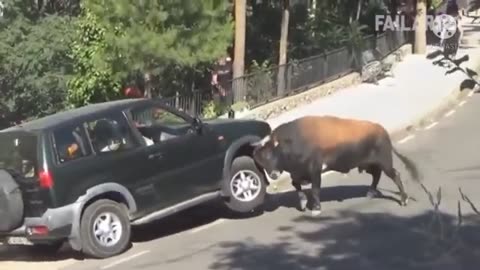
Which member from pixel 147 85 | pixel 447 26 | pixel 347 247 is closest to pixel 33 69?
pixel 147 85

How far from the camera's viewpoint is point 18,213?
1036 centimetres

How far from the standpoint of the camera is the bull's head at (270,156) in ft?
39.3


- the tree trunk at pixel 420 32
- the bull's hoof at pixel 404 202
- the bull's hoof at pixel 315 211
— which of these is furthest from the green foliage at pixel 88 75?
the tree trunk at pixel 420 32

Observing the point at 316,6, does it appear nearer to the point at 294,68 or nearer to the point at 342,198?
the point at 294,68

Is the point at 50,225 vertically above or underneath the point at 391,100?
above

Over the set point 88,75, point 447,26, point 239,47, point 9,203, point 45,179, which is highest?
point 447,26

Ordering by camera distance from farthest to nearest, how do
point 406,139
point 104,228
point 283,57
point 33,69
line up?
point 33,69 → point 283,57 → point 406,139 → point 104,228

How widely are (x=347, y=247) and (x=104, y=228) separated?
256 centimetres

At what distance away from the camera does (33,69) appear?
24500 mm

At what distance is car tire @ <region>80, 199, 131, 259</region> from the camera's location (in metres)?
10.6

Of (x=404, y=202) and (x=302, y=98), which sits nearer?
(x=404, y=202)

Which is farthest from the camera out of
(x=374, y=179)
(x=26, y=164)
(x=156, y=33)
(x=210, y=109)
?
(x=210, y=109)

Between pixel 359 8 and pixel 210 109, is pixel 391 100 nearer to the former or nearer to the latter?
pixel 210 109

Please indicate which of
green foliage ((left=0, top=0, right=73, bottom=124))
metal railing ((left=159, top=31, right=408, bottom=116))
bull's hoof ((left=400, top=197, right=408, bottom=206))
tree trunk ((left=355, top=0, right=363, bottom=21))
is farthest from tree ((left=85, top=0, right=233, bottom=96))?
tree trunk ((left=355, top=0, right=363, bottom=21))
